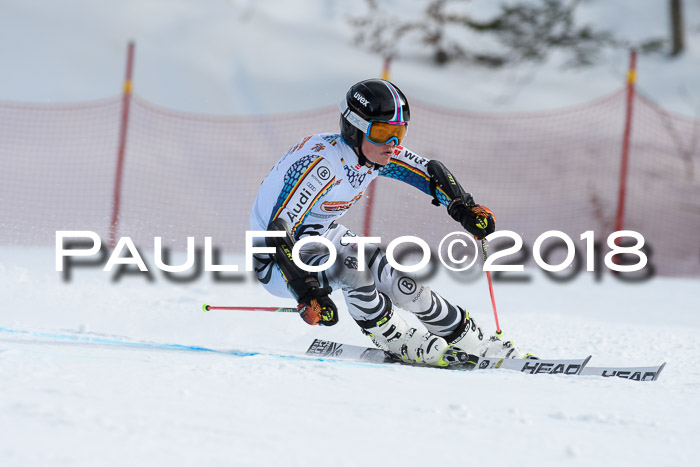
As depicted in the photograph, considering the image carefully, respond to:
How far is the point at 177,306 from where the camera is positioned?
499 cm

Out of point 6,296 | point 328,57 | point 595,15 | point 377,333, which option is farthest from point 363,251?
point 595,15

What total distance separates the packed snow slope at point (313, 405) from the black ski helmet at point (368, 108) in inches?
41.0

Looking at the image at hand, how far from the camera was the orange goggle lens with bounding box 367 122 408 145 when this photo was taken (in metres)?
3.28

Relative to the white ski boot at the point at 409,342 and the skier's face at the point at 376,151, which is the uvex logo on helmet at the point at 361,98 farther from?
the white ski boot at the point at 409,342

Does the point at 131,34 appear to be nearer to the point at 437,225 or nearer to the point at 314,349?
the point at 437,225

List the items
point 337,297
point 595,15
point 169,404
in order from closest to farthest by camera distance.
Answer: point 169,404 → point 337,297 → point 595,15

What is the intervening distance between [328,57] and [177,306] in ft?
44.7

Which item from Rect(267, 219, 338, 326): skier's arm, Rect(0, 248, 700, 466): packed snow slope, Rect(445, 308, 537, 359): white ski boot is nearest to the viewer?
Rect(0, 248, 700, 466): packed snow slope

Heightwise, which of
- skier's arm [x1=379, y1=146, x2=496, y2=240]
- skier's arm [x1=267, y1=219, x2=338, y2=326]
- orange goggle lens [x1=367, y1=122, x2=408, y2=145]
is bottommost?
skier's arm [x1=267, y1=219, x2=338, y2=326]

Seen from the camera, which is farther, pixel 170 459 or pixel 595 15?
pixel 595 15
